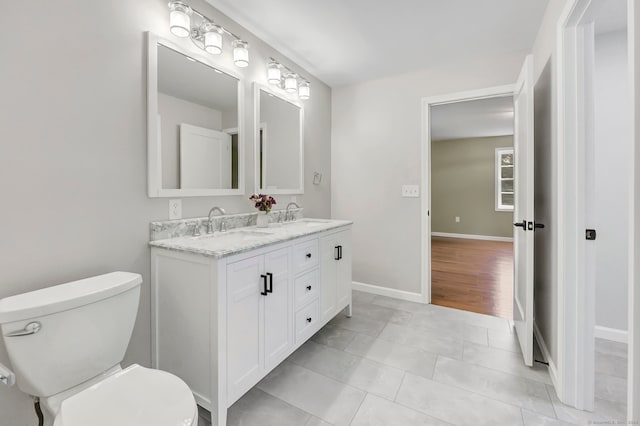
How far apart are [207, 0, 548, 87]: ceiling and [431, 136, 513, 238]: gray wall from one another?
4.65m

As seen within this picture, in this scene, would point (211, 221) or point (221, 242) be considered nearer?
point (221, 242)

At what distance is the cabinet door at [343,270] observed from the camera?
240cm

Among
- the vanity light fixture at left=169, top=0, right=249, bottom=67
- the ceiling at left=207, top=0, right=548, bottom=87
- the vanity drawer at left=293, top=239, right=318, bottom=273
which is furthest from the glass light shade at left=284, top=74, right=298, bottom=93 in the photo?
the vanity drawer at left=293, top=239, right=318, bottom=273

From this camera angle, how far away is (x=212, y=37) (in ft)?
5.84

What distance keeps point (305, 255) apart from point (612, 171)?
237cm

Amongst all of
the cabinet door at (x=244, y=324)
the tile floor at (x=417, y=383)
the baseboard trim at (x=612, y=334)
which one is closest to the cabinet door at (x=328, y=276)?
the tile floor at (x=417, y=383)

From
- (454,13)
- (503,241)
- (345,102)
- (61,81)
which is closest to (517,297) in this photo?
(454,13)

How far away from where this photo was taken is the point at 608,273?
87.3 inches

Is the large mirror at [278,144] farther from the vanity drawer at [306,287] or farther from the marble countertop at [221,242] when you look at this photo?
the vanity drawer at [306,287]

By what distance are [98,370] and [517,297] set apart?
2.67 metres

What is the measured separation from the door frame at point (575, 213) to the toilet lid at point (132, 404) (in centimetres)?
180

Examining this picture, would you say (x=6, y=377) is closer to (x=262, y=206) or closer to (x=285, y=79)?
(x=262, y=206)

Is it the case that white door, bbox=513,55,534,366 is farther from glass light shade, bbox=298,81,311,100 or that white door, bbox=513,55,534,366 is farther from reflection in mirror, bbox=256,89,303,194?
reflection in mirror, bbox=256,89,303,194

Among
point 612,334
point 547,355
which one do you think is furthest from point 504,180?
point 547,355
